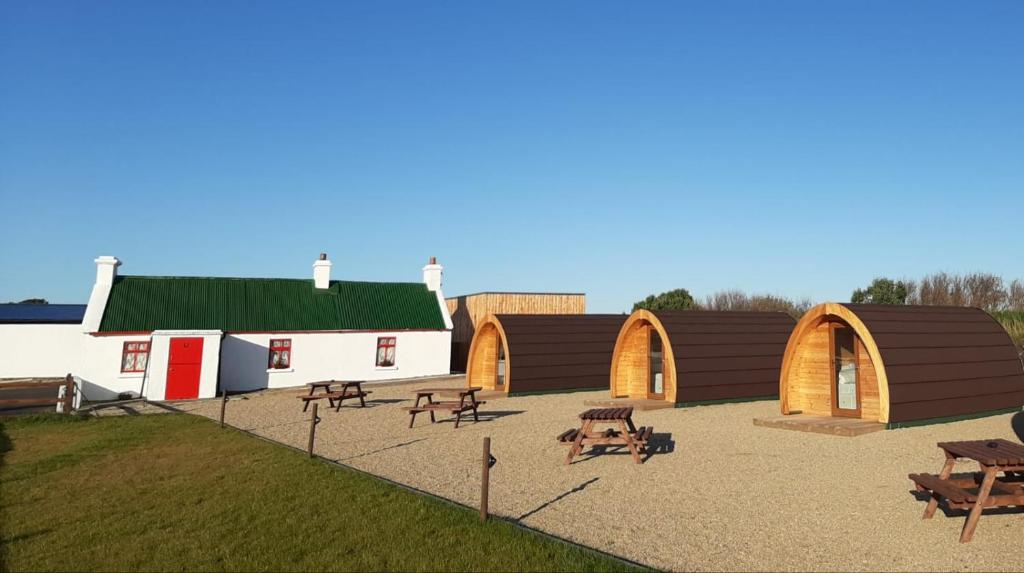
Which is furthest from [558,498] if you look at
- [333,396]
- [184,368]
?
[184,368]

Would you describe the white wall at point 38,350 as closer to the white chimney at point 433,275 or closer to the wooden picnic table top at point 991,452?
the white chimney at point 433,275

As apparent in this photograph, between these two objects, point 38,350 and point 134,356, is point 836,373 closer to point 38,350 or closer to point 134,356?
point 134,356

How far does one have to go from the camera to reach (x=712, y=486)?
908cm

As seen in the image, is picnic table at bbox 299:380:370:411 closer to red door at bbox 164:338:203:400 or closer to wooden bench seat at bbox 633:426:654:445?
red door at bbox 164:338:203:400

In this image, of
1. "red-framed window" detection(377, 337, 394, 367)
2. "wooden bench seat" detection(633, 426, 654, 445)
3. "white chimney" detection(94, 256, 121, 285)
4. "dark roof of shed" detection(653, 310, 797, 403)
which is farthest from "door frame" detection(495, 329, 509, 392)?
"white chimney" detection(94, 256, 121, 285)

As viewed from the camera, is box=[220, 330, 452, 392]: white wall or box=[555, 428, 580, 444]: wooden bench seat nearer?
box=[555, 428, 580, 444]: wooden bench seat

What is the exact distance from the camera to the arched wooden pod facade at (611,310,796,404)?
17.7 m

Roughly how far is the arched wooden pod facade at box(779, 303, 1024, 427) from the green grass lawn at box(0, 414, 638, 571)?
10.9 meters

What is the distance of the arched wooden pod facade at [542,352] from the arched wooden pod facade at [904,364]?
8.32 meters

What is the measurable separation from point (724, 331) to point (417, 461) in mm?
11794

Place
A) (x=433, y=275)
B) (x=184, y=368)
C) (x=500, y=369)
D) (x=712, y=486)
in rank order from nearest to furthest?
(x=712, y=486) < (x=500, y=369) < (x=184, y=368) < (x=433, y=275)

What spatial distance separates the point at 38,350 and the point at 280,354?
1534 centimetres

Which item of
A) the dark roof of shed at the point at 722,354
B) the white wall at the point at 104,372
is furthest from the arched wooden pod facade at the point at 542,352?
the white wall at the point at 104,372

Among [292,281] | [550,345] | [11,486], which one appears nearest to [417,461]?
[11,486]
